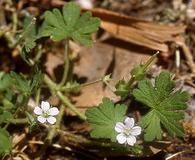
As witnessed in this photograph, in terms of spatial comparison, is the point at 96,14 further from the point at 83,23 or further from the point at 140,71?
the point at 140,71

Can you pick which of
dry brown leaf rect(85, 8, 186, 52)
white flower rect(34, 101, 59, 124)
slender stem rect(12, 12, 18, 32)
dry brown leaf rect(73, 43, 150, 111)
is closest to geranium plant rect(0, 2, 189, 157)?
white flower rect(34, 101, 59, 124)

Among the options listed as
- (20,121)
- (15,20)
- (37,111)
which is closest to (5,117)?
(20,121)

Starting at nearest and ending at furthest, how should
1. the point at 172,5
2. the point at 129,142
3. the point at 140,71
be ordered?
the point at 129,142, the point at 140,71, the point at 172,5

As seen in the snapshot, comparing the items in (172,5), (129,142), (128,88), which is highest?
(172,5)

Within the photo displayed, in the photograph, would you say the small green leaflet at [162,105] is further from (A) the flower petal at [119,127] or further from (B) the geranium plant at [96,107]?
(A) the flower petal at [119,127]

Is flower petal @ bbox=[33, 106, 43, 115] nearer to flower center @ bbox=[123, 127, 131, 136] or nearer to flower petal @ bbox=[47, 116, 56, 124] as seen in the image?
flower petal @ bbox=[47, 116, 56, 124]

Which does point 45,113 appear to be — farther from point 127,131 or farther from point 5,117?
point 127,131

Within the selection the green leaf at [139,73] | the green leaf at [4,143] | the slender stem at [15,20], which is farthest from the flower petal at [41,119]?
the slender stem at [15,20]

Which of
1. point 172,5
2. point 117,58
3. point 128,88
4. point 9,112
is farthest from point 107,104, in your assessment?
point 172,5
